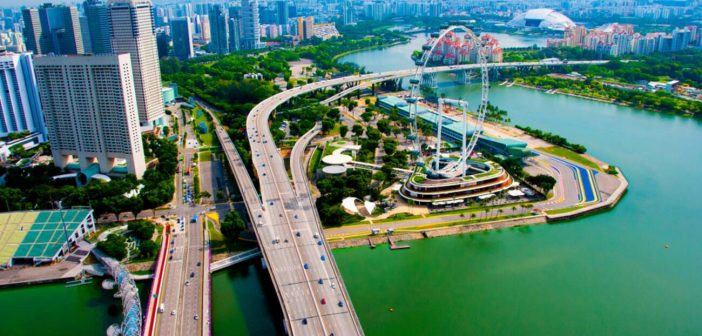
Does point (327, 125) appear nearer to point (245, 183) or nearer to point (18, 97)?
point (245, 183)

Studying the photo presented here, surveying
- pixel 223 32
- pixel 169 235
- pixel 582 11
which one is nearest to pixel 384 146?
pixel 169 235

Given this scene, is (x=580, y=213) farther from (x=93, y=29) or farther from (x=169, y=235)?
(x=93, y=29)

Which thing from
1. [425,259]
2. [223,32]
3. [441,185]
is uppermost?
[223,32]

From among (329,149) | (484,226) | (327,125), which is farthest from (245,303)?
(327,125)

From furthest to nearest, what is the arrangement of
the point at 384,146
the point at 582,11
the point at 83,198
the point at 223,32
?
the point at 582,11 < the point at 223,32 < the point at 384,146 < the point at 83,198

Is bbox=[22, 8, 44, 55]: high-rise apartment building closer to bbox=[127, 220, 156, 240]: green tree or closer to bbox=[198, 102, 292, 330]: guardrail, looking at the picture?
bbox=[198, 102, 292, 330]: guardrail

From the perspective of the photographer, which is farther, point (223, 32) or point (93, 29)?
point (223, 32)

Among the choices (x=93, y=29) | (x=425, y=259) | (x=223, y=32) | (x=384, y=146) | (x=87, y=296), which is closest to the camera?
(x=87, y=296)
